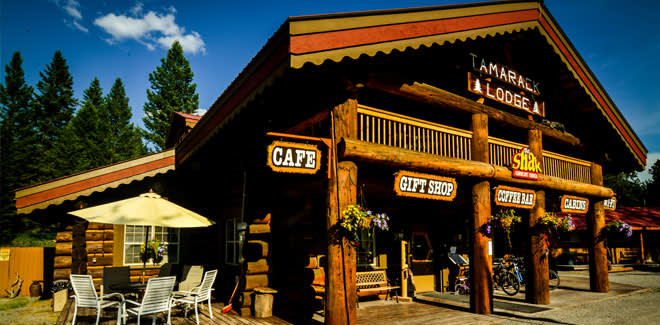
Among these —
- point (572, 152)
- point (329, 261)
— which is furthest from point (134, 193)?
point (572, 152)

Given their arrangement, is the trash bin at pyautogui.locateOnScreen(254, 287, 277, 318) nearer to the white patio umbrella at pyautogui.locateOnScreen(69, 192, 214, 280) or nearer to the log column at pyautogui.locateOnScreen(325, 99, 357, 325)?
the white patio umbrella at pyautogui.locateOnScreen(69, 192, 214, 280)

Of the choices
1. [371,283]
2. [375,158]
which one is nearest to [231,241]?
[371,283]

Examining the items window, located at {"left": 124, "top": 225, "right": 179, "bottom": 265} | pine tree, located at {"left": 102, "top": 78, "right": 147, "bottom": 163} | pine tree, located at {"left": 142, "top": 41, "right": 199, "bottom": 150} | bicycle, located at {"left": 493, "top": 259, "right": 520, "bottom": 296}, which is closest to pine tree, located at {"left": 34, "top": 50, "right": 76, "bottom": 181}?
pine tree, located at {"left": 102, "top": 78, "right": 147, "bottom": 163}

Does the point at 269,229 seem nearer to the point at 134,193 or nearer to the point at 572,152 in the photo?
the point at 134,193

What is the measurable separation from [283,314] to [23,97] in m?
44.0

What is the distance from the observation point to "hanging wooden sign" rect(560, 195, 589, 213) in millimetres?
11423

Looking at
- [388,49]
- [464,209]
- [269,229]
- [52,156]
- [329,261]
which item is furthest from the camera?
[52,156]

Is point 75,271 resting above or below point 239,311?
above

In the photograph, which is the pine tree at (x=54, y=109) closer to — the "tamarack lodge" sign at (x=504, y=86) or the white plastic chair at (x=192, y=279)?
the white plastic chair at (x=192, y=279)

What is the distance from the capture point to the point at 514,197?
9516 millimetres

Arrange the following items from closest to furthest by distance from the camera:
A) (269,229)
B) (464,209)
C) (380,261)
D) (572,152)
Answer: (269,229) → (380,261) → (464,209) → (572,152)

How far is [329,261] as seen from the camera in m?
6.37

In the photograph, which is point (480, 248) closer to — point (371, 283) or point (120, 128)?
point (371, 283)

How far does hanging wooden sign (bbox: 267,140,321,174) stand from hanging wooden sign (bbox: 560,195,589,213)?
8.53 meters
